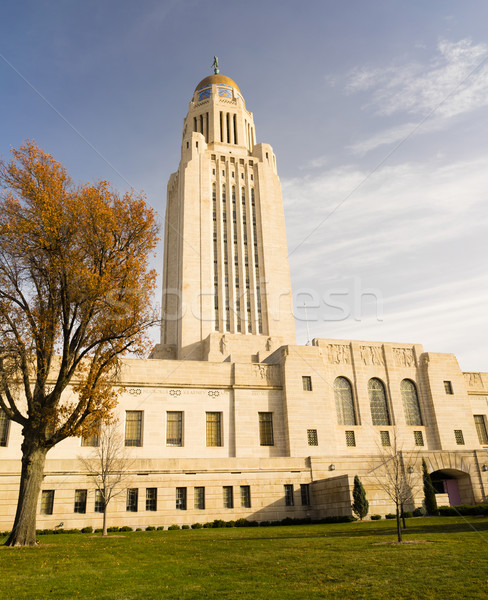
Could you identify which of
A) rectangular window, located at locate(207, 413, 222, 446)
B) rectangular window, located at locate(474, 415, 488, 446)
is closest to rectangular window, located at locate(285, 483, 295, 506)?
rectangular window, located at locate(207, 413, 222, 446)

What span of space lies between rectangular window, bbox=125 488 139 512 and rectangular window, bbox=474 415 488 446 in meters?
39.7

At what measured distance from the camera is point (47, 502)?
34344 mm

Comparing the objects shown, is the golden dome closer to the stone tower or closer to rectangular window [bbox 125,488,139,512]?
the stone tower

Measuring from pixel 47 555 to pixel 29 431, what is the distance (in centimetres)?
645

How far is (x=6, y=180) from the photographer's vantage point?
23.8 meters

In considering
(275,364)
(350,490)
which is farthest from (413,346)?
(350,490)

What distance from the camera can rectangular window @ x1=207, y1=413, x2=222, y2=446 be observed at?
43.7 meters

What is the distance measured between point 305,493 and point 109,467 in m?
16.8

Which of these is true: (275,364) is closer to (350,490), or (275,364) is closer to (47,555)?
(350,490)

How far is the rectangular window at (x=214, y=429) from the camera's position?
143 ft

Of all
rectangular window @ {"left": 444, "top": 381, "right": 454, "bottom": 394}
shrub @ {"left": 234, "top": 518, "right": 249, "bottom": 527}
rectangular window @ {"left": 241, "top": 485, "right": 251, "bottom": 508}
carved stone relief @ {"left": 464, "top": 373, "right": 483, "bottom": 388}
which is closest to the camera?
shrub @ {"left": 234, "top": 518, "right": 249, "bottom": 527}

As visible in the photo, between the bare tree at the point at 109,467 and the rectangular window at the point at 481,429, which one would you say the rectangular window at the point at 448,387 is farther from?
the bare tree at the point at 109,467

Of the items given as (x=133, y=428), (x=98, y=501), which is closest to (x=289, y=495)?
(x=133, y=428)

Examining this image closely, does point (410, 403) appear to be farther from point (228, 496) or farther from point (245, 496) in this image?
point (228, 496)
